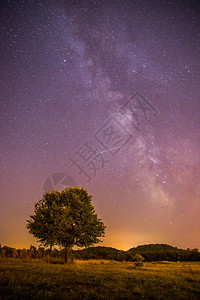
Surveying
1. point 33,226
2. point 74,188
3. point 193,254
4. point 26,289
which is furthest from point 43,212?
point 193,254

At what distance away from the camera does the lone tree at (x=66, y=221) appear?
85.7 ft

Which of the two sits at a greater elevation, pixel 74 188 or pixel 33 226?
pixel 74 188

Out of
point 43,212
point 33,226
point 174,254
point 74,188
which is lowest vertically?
point 174,254

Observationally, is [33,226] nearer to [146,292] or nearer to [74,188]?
[74,188]

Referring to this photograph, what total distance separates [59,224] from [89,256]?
134ft

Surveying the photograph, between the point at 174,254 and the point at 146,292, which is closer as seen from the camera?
the point at 146,292

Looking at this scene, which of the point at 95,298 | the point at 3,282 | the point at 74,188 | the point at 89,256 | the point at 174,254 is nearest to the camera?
the point at 95,298

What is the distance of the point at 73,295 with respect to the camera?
8539mm

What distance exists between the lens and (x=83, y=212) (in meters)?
27.2

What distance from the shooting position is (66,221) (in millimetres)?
26062

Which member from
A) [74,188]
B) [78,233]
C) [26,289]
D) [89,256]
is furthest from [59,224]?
[89,256]

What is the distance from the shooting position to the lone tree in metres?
26.1

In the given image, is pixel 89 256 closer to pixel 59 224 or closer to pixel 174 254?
pixel 174 254

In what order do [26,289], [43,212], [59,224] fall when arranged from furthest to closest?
[43,212], [59,224], [26,289]
